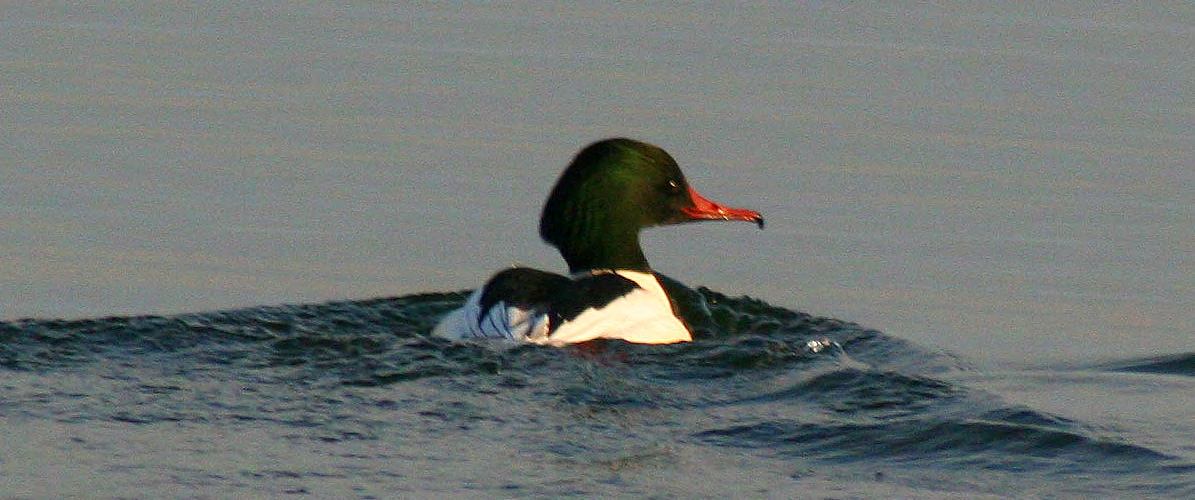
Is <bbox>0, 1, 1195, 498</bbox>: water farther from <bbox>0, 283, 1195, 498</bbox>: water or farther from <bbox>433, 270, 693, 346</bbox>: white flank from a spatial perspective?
<bbox>433, 270, 693, 346</bbox>: white flank

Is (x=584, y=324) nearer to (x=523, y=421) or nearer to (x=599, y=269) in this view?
(x=599, y=269)

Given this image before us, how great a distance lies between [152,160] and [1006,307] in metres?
5.30

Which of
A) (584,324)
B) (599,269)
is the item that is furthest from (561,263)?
(584,324)

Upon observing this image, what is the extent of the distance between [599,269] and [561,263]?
1695 millimetres

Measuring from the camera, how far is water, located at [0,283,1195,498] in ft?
24.2

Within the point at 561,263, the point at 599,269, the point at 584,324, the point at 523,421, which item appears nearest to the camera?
the point at 523,421

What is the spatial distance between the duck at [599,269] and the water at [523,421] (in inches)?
7.3

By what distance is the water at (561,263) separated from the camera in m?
7.87

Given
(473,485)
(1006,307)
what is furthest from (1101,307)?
(473,485)

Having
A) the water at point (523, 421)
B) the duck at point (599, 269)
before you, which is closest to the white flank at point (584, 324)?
the duck at point (599, 269)

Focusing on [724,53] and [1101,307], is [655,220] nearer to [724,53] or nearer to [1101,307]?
[1101,307]

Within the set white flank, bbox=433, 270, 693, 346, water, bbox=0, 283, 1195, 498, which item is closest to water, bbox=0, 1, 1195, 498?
water, bbox=0, 283, 1195, 498

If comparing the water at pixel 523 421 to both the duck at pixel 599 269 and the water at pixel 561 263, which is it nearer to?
the water at pixel 561 263

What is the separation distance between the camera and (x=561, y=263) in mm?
12453
